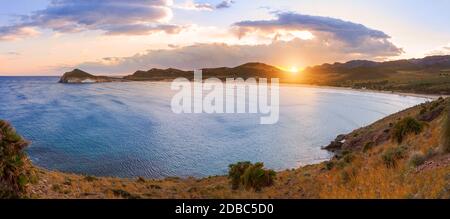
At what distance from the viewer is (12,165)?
13562mm

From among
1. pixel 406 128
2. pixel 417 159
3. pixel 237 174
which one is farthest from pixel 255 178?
pixel 406 128

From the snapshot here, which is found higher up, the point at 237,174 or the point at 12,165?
the point at 12,165

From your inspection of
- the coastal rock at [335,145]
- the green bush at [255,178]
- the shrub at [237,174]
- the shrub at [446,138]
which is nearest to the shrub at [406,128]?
the green bush at [255,178]

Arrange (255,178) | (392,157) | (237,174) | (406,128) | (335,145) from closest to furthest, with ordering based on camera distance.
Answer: (392,157) < (255,178) < (237,174) < (406,128) < (335,145)

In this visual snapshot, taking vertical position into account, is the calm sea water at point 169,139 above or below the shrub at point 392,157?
below

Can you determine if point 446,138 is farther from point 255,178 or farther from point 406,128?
point 406,128

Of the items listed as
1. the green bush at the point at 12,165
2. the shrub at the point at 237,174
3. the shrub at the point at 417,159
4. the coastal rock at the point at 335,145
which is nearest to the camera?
the green bush at the point at 12,165

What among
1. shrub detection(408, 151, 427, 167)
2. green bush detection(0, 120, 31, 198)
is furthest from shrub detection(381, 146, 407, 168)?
green bush detection(0, 120, 31, 198)

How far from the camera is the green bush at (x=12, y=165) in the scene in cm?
1293

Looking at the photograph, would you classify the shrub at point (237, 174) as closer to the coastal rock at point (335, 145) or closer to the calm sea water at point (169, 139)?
the calm sea water at point (169, 139)

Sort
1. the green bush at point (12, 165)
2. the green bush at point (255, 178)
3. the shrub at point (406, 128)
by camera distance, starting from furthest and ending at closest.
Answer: the shrub at point (406, 128), the green bush at point (255, 178), the green bush at point (12, 165)

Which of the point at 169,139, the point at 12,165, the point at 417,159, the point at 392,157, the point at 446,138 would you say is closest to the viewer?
the point at 12,165

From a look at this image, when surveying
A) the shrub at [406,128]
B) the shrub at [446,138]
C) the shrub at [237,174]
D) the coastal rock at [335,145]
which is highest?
the shrub at [446,138]
